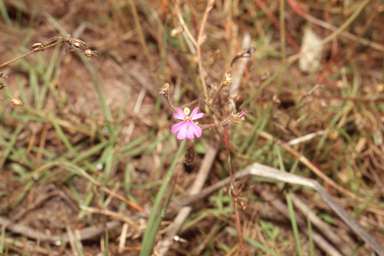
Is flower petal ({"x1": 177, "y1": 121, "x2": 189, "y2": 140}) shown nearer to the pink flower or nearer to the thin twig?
the pink flower

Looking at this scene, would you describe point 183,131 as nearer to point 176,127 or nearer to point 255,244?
point 176,127

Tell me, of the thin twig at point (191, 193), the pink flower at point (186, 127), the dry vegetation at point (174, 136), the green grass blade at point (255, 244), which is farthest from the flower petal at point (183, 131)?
the green grass blade at point (255, 244)

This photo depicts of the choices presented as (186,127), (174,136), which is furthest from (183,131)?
(174,136)

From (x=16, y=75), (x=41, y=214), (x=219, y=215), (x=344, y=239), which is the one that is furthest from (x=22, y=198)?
(x=344, y=239)

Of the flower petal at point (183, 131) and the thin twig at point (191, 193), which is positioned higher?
the flower petal at point (183, 131)

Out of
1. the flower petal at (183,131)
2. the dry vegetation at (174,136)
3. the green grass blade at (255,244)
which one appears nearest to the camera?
the flower petal at (183,131)

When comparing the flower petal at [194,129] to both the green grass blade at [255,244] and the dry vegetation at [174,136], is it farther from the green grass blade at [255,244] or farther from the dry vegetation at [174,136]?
the green grass blade at [255,244]

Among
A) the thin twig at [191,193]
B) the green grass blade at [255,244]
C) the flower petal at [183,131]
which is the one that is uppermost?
the flower petal at [183,131]

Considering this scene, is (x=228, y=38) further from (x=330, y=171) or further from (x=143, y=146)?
(x=330, y=171)
